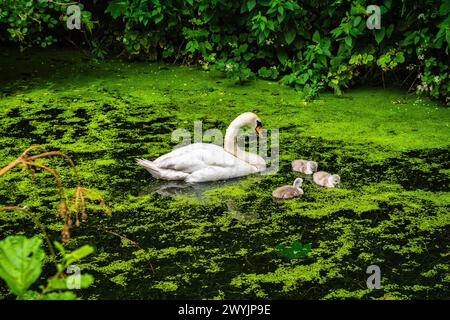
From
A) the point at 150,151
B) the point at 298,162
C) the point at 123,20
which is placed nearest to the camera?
the point at 298,162

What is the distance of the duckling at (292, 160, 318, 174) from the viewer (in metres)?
4.92

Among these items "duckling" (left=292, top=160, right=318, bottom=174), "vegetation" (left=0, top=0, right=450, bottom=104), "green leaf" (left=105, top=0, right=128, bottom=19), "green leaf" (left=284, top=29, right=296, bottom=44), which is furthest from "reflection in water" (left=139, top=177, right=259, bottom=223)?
"green leaf" (left=105, top=0, right=128, bottom=19)

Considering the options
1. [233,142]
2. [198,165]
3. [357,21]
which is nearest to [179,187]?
[198,165]

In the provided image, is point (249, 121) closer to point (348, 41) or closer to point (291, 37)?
point (348, 41)

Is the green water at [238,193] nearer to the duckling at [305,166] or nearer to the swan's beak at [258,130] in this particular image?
the duckling at [305,166]

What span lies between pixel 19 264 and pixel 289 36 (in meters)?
5.25

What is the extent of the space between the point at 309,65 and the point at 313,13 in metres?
0.55

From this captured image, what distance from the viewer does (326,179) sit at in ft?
15.5

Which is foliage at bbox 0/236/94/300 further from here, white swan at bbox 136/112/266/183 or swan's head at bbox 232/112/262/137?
swan's head at bbox 232/112/262/137

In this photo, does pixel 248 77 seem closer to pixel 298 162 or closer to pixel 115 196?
pixel 298 162

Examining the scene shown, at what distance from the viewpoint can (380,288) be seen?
3.55 meters

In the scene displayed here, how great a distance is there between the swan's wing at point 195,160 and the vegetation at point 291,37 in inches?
74.6

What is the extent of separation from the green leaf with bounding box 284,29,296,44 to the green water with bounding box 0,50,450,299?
42 cm
